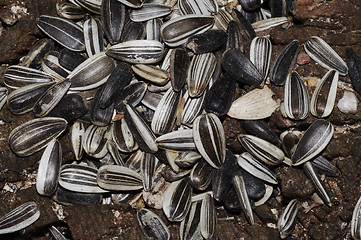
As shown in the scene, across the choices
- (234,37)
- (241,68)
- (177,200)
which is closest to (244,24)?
(234,37)

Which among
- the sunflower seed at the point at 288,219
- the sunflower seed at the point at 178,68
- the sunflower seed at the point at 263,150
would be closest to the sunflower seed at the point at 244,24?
the sunflower seed at the point at 178,68

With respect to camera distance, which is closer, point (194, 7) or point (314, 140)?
point (314, 140)

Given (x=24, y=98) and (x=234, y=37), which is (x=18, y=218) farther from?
(x=234, y=37)

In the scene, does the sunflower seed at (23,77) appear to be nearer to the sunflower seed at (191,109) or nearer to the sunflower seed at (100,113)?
the sunflower seed at (100,113)

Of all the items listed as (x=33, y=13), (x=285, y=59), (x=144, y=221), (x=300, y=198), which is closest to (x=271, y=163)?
(x=300, y=198)

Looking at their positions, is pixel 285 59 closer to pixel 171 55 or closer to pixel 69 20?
pixel 171 55
